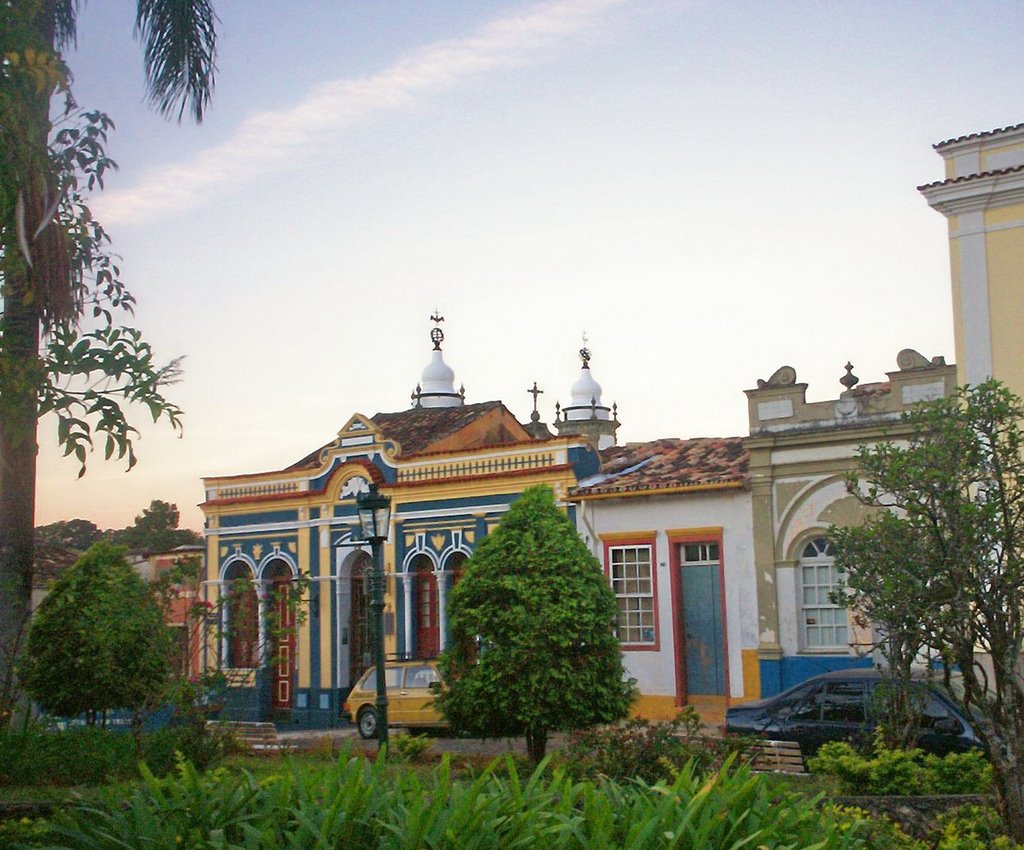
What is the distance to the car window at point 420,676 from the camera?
21.5 m

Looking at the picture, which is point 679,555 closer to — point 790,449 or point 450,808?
point 790,449

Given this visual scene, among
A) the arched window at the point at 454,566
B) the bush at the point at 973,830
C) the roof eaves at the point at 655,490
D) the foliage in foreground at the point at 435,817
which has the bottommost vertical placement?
the bush at the point at 973,830

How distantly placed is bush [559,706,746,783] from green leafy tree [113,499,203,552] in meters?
38.6

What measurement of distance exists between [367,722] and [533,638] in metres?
8.52

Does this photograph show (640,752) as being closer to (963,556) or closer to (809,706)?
(963,556)

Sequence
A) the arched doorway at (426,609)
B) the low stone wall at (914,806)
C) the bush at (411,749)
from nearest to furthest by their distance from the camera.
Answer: the low stone wall at (914,806), the bush at (411,749), the arched doorway at (426,609)

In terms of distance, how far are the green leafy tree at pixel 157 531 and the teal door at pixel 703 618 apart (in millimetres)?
30410

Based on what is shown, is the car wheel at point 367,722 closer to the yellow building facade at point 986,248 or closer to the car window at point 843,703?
the car window at point 843,703

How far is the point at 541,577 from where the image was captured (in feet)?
50.1

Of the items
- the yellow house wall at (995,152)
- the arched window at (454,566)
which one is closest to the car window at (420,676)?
the arched window at (454,566)

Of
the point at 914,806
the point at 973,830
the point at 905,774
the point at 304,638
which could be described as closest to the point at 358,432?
the point at 304,638

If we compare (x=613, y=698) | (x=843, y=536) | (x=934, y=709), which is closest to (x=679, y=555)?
(x=613, y=698)

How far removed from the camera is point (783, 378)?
69.3 ft

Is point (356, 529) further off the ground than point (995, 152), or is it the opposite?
point (995, 152)
